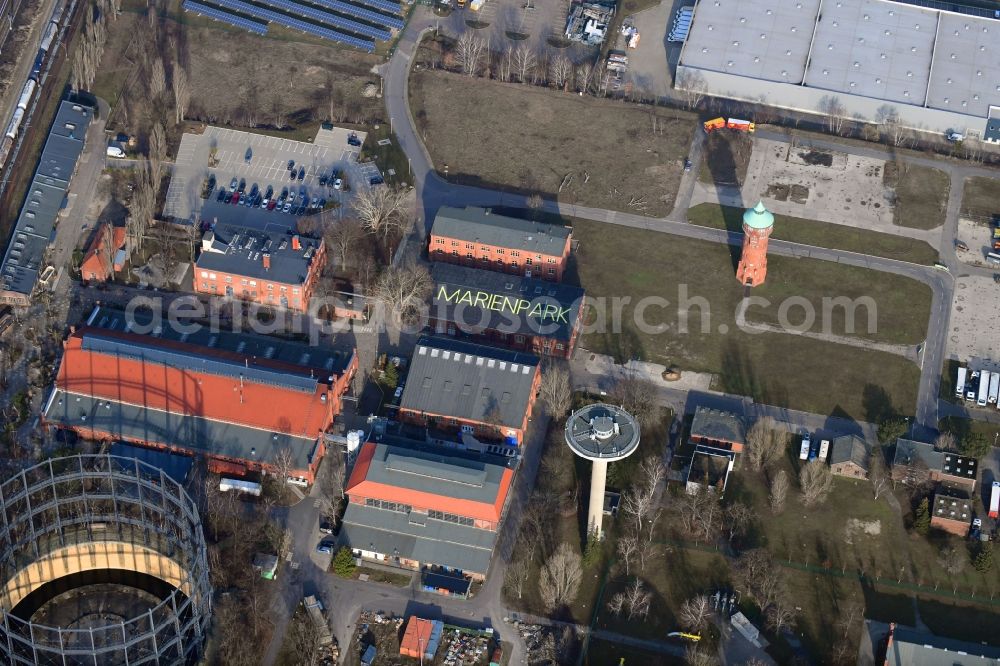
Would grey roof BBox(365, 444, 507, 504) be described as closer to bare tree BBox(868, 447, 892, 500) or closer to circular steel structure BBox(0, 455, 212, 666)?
circular steel structure BBox(0, 455, 212, 666)

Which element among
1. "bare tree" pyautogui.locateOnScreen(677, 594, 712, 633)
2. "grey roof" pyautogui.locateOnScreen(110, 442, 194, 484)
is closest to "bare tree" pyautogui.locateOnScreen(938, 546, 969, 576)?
"bare tree" pyautogui.locateOnScreen(677, 594, 712, 633)

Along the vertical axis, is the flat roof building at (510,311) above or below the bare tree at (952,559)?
above

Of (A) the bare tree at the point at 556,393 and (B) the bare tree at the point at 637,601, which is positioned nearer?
(B) the bare tree at the point at 637,601

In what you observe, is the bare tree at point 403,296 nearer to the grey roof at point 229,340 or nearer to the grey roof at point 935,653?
the grey roof at point 229,340

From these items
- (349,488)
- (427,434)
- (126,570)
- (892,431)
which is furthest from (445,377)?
(892,431)

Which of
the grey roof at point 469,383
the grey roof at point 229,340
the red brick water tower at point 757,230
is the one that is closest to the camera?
the grey roof at point 469,383

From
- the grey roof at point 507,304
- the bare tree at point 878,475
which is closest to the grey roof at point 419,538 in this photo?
the grey roof at point 507,304
